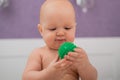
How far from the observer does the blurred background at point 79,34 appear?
141 centimetres

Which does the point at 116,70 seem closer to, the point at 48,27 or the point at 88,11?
the point at 88,11

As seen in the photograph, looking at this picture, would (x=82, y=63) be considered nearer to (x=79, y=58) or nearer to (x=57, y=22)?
(x=79, y=58)

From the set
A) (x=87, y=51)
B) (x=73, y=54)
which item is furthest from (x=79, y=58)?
(x=87, y=51)

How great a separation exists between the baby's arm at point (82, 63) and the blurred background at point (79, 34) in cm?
55

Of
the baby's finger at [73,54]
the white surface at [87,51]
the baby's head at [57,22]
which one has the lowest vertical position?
the white surface at [87,51]

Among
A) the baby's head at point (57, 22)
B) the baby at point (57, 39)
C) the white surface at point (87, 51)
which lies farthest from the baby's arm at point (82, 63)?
the white surface at point (87, 51)

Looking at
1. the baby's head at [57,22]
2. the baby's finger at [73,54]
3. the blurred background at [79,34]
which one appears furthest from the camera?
the blurred background at [79,34]

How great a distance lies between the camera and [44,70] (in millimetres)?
834

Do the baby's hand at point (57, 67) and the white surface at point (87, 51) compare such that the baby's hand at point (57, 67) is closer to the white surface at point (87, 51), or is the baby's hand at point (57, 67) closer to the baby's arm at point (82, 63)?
the baby's arm at point (82, 63)

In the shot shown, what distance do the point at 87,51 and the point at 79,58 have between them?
65 cm

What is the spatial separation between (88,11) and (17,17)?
405 mm

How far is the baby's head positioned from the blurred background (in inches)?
20.2

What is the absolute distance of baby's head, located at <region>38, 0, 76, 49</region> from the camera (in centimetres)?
88

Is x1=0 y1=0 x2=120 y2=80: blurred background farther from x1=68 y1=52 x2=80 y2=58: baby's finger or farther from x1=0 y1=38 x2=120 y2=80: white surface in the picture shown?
x1=68 y1=52 x2=80 y2=58: baby's finger
